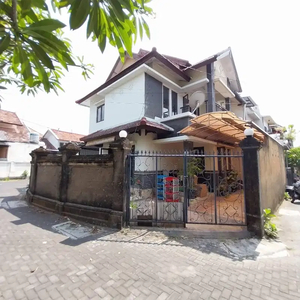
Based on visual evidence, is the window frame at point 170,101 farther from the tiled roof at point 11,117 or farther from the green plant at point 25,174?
the tiled roof at point 11,117

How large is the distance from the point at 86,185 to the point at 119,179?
1.36 m

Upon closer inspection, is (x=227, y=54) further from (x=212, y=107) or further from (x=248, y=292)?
(x=248, y=292)

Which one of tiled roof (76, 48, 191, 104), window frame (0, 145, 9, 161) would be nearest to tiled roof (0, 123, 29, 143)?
window frame (0, 145, 9, 161)

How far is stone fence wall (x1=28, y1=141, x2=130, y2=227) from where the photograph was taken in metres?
4.84

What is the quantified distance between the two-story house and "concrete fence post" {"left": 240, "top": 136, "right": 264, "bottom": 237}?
155 inches

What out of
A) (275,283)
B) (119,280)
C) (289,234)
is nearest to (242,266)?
(275,283)

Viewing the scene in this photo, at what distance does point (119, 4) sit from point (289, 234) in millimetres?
6247

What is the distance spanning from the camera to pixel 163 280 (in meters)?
2.65

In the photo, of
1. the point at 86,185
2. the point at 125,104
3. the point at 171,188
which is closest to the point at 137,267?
the point at 86,185

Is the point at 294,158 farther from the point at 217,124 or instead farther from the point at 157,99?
the point at 157,99

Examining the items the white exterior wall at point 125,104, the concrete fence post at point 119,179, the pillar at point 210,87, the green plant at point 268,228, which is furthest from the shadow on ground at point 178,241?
the pillar at point 210,87

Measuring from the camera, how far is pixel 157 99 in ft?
32.5

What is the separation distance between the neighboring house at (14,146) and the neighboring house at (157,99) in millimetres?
11371

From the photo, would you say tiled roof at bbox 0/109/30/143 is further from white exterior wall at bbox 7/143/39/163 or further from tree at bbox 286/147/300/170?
tree at bbox 286/147/300/170
